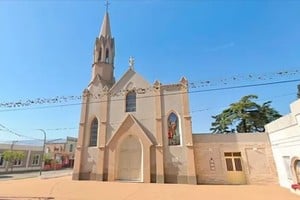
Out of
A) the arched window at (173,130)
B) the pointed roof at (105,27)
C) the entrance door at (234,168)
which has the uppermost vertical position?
the pointed roof at (105,27)

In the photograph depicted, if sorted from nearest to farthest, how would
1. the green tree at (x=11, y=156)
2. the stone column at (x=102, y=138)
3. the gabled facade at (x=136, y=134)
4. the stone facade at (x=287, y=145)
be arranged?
the stone facade at (x=287, y=145) → the gabled facade at (x=136, y=134) → the stone column at (x=102, y=138) → the green tree at (x=11, y=156)

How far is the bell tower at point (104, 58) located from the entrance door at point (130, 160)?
7.07m

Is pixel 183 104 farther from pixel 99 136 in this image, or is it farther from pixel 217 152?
pixel 99 136

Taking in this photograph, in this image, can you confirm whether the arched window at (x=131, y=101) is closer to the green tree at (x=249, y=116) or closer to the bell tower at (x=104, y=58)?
the bell tower at (x=104, y=58)

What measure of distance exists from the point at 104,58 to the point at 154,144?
1199cm

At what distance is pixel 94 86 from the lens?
20.0 meters

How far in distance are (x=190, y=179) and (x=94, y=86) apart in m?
12.9

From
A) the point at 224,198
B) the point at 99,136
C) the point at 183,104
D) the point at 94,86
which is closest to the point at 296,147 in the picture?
the point at 224,198

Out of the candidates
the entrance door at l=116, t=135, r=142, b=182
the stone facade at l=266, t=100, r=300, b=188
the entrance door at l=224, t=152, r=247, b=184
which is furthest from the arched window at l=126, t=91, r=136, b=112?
the stone facade at l=266, t=100, r=300, b=188

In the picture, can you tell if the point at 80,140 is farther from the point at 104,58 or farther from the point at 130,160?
the point at 104,58

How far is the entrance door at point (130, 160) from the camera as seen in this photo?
16.1 metres

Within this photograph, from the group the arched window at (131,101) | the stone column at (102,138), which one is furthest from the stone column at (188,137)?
the stone column at (102,138)

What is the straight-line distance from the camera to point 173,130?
1592 cm

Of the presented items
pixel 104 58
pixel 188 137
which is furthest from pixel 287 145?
pixel 104 58
